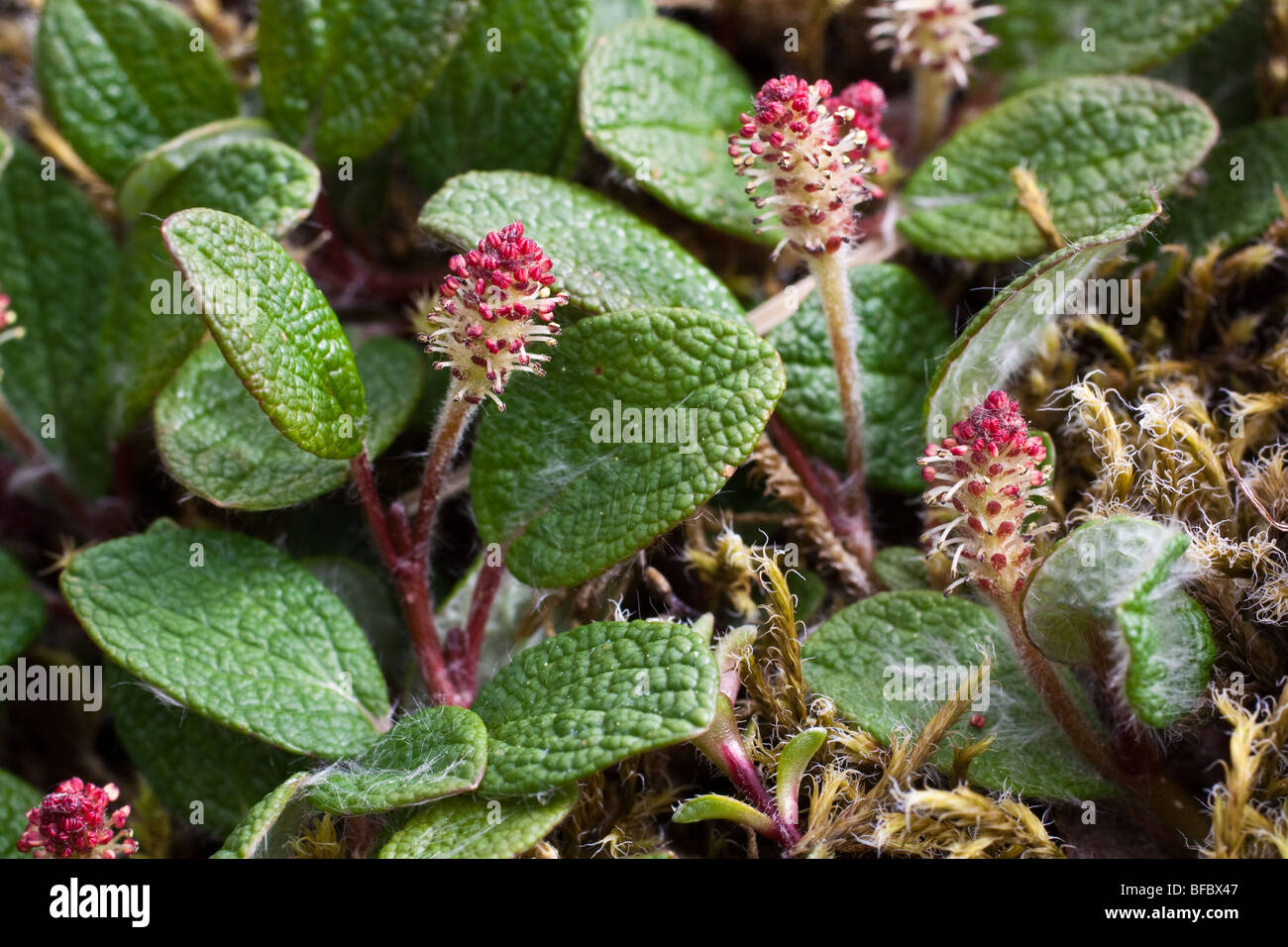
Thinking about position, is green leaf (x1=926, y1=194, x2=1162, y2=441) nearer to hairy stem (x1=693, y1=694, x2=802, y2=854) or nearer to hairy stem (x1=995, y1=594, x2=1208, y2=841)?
hairy stem (x1=995, y1=594, x2=1208, y2=841)

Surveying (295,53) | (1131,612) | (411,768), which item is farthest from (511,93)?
(1131,612)

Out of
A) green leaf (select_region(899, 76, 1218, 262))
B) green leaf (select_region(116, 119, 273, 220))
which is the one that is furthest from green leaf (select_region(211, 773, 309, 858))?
green leaf (select_region(899, 76, 1218, 262))

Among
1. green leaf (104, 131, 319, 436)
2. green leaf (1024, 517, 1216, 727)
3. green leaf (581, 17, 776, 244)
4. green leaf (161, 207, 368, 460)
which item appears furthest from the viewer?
green leaf (581, 17, 776, 244)

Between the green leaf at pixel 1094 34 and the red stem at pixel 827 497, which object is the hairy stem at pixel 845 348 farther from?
the green leaf at pixel 1094 34

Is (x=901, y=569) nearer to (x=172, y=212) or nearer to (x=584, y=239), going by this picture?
(x=584, y=239)
